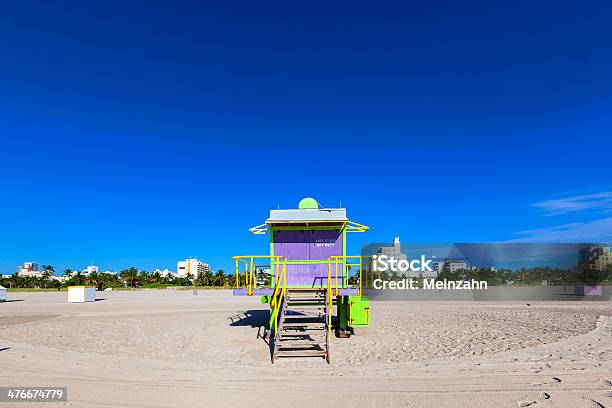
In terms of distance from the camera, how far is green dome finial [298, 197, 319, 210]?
16234mm

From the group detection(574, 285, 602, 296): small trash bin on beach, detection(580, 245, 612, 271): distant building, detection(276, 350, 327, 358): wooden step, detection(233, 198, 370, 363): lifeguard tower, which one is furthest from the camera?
detection(580, 245, 612, 271): distant building

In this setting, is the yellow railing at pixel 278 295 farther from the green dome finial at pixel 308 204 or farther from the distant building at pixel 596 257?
the distant building at pixel 596 257

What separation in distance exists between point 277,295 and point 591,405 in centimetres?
887

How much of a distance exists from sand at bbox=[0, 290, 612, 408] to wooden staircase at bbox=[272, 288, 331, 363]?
0.53 m

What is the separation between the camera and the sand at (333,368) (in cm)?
737

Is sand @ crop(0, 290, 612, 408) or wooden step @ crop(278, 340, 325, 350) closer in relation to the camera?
A: sand @ crop(0, 290, 612, 408)

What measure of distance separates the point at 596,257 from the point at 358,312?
43.7 metres

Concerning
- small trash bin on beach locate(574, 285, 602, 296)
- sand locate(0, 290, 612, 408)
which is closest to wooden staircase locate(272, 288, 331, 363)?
sand locate(0, 290, 612, 408)

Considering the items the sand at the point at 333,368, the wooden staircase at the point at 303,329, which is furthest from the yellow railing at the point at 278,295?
the sand at the point at 333,368

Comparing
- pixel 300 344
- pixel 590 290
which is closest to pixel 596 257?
pixel 590 290

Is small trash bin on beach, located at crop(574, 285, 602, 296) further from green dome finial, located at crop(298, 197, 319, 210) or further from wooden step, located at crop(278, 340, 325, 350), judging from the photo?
wooden step, located at crop(278, 340, 325, 350)

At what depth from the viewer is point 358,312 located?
1492cm

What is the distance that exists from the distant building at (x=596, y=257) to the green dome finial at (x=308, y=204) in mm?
42514

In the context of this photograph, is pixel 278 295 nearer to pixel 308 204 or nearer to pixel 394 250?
pixel 308 204
